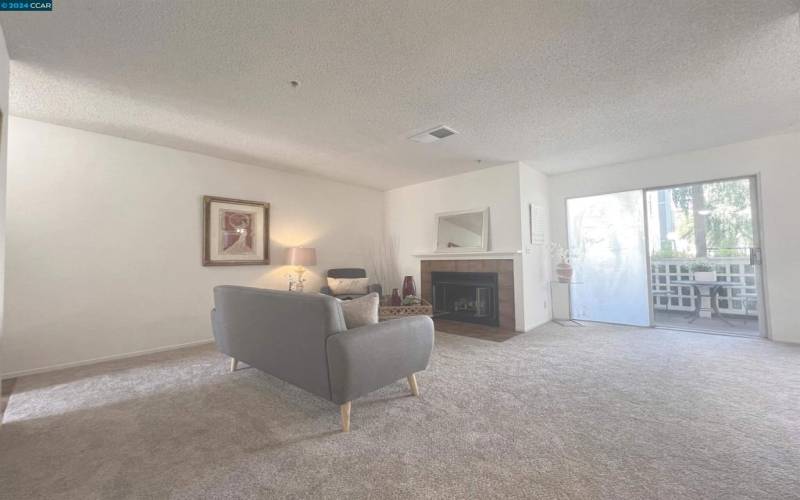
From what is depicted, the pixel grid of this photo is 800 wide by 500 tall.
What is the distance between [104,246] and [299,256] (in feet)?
6.88

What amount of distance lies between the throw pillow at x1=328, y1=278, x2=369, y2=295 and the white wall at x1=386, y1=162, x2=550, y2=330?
3.89 feet

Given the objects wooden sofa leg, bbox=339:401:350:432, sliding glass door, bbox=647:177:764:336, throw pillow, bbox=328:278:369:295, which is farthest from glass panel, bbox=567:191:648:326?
wooden sofa leg, bbox=339:401:350:432

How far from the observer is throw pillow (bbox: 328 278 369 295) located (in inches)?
191

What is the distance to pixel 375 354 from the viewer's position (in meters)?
1.94

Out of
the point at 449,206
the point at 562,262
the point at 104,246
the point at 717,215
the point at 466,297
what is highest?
the point at 449,206

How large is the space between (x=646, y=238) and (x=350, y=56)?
4.69 m

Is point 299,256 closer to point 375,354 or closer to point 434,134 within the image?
point 434,134

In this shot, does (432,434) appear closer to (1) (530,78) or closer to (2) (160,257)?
(1) (530,78)

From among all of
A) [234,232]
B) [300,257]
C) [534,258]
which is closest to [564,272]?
[534,258]

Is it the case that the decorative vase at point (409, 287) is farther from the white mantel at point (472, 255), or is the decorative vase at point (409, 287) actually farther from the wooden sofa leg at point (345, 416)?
the wooden sofa leg at point (345, 416)

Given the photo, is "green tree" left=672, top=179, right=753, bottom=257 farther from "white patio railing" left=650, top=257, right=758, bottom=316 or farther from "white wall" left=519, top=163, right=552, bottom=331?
"white wall" left=519, top=163, right=552, bottom=331

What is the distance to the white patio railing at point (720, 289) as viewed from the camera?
3.91m

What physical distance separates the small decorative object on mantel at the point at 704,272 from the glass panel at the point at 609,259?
365 mm

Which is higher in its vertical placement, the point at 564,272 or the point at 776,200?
the point at 776,200
